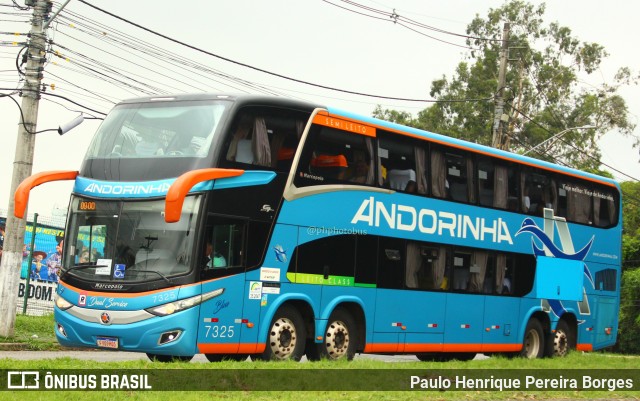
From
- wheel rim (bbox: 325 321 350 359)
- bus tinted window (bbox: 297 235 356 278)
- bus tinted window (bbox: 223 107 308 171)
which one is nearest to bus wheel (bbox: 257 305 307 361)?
wheel rim (bbox: 325 321 350 359)

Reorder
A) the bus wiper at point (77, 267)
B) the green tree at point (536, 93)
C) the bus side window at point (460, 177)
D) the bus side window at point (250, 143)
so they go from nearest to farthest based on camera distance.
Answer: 1. the bus wiper at point (77, 267)
2. the bus side window at point (250, 143)
3. the bus side window at point (460, 177)
4. the green tree at point (536, 93)

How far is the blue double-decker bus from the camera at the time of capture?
592 inches

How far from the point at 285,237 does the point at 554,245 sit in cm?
896

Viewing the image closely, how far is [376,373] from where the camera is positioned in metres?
13.7

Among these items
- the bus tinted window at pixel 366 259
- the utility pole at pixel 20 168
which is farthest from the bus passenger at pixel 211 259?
the utility pole at pixel 20 168

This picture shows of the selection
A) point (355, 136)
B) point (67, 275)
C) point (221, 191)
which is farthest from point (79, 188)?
point (355, 136)

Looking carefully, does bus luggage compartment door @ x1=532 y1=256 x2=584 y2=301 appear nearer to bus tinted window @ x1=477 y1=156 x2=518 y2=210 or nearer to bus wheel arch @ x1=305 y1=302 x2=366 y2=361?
bus tinted window @ x1=477 y1=156 x2=518 y2=210

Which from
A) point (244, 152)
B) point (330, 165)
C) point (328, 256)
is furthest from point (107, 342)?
point (330, 165)

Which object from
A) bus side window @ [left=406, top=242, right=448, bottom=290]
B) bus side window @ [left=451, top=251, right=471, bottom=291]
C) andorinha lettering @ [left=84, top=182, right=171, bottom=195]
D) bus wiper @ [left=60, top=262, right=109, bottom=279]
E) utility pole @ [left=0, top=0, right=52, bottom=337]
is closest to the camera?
andorinha lettering @ [left=84, top=182, right=171, bottom=195]

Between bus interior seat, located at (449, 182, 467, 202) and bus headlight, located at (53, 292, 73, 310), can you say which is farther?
bus interior seat, located at (449, 182, 467, 202)

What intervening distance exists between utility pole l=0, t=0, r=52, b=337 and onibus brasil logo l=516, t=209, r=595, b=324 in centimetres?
Answer: 1123

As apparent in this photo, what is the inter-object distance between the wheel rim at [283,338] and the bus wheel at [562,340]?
8.63m

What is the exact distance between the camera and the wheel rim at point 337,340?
17484 mm

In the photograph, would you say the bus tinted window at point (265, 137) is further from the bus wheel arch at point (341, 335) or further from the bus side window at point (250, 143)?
the bus wheel arch at point (341, 335)
